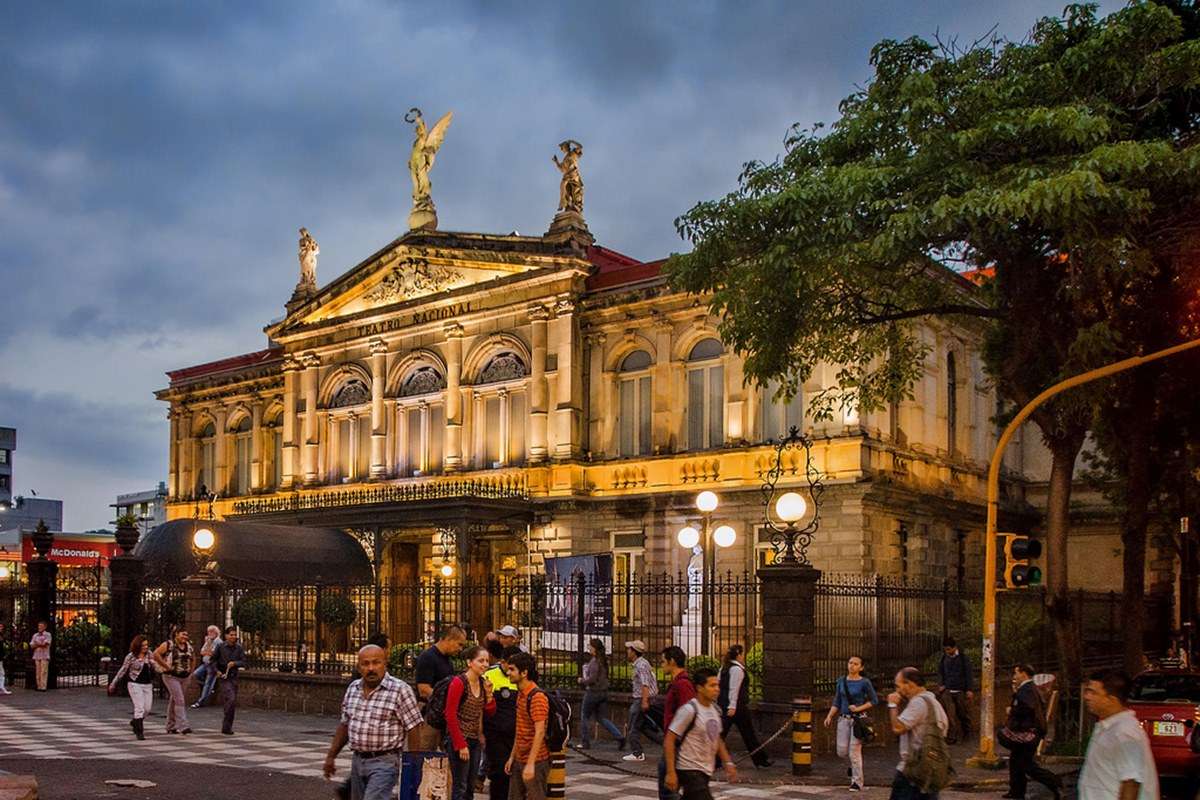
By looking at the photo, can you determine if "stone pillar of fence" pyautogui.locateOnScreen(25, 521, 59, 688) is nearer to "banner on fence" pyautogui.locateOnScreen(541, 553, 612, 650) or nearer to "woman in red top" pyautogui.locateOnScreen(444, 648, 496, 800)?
"banner on fence" pyautogui.locateOnScreen(541, 553, 612, 650)

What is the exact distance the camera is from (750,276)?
2180 centimetres

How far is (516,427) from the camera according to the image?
39.4m

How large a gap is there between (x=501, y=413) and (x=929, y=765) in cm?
2964

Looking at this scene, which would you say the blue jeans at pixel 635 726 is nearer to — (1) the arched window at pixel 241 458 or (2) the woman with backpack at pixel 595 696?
(2) the woman with backpack at pixel 595 696

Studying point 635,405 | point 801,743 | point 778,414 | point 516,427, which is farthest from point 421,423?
point 801,743

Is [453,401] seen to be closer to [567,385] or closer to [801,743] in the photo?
[567,385]

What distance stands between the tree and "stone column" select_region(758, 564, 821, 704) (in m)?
4.13

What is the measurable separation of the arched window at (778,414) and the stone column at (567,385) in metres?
5.64

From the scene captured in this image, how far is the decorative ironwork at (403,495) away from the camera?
37344 millimetres

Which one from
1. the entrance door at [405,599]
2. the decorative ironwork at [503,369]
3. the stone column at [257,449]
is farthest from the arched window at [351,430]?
the decorative ironwork at [503,369]

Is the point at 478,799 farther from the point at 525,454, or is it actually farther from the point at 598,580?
the point at 525,454

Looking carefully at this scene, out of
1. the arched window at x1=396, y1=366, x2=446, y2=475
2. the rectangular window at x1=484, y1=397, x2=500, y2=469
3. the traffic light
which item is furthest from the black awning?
the traffic light

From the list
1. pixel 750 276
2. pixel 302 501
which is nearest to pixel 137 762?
pixel 750 276

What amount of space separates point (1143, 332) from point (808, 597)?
8258mm
